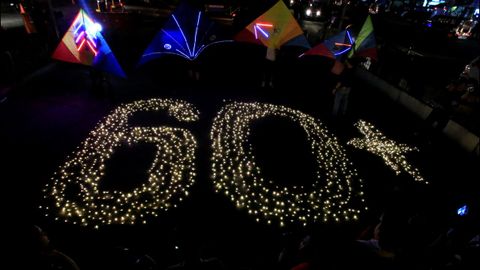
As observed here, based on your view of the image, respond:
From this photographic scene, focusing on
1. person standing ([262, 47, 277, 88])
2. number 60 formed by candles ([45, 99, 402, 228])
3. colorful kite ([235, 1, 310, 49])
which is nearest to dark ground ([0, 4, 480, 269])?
number 60 formed by candles ([45, 99, 402, 228])

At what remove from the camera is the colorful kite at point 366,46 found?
8.81 meters

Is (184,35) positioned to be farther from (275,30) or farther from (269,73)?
(269,73)

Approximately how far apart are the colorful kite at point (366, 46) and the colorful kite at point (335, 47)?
346mm

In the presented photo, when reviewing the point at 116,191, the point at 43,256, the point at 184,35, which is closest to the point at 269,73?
the point at 184,35

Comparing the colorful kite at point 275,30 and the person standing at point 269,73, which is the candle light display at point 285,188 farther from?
the person standing at point 269,73

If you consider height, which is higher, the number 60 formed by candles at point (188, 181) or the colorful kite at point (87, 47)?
the colorful kite at point (87, 47)

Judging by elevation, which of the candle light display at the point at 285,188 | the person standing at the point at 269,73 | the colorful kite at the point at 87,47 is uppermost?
the colorful kite at the point at 87,47

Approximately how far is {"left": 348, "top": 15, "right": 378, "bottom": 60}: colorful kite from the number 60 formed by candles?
267cm

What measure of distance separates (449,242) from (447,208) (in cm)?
96

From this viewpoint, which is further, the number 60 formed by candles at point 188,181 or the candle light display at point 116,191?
the number 60 formed by candles at point 188,181

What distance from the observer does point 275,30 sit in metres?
8.92

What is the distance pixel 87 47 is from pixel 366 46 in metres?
8.19

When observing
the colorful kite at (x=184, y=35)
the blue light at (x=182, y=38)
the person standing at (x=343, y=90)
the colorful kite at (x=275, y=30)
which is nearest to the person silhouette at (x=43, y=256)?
the colorful kite at (x=184, y=35)

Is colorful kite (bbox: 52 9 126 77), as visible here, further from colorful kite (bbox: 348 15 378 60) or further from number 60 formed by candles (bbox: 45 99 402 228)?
colorful kite (bbox: 348 15 378 60)
